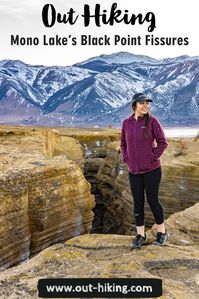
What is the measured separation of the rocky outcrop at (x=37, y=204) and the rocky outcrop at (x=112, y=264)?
1.97 meters

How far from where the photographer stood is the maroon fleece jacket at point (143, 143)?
8.87 metres

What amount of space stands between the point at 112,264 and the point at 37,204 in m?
4.59

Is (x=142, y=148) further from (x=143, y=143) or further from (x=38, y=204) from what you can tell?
(x=38, y=204)

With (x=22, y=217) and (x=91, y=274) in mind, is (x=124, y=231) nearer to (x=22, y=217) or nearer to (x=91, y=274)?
(x=22, y=217)

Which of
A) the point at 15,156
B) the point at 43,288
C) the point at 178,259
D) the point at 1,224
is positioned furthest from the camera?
the point at 15,156

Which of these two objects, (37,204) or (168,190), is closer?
(37,204)

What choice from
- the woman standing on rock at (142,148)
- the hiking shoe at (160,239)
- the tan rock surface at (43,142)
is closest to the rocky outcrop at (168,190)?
the tan rock surface at (43,142)

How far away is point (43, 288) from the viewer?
674 centimetres

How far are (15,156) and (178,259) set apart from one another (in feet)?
26.4

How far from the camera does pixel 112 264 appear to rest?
803cm

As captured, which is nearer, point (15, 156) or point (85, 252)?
point (85, 252)

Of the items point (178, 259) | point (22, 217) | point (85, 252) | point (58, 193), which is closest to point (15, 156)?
point (58, 193)

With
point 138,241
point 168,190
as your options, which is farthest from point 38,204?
point 168,190

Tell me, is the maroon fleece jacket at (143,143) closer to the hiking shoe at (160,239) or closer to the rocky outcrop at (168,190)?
the hiking shoe at (160,239)
